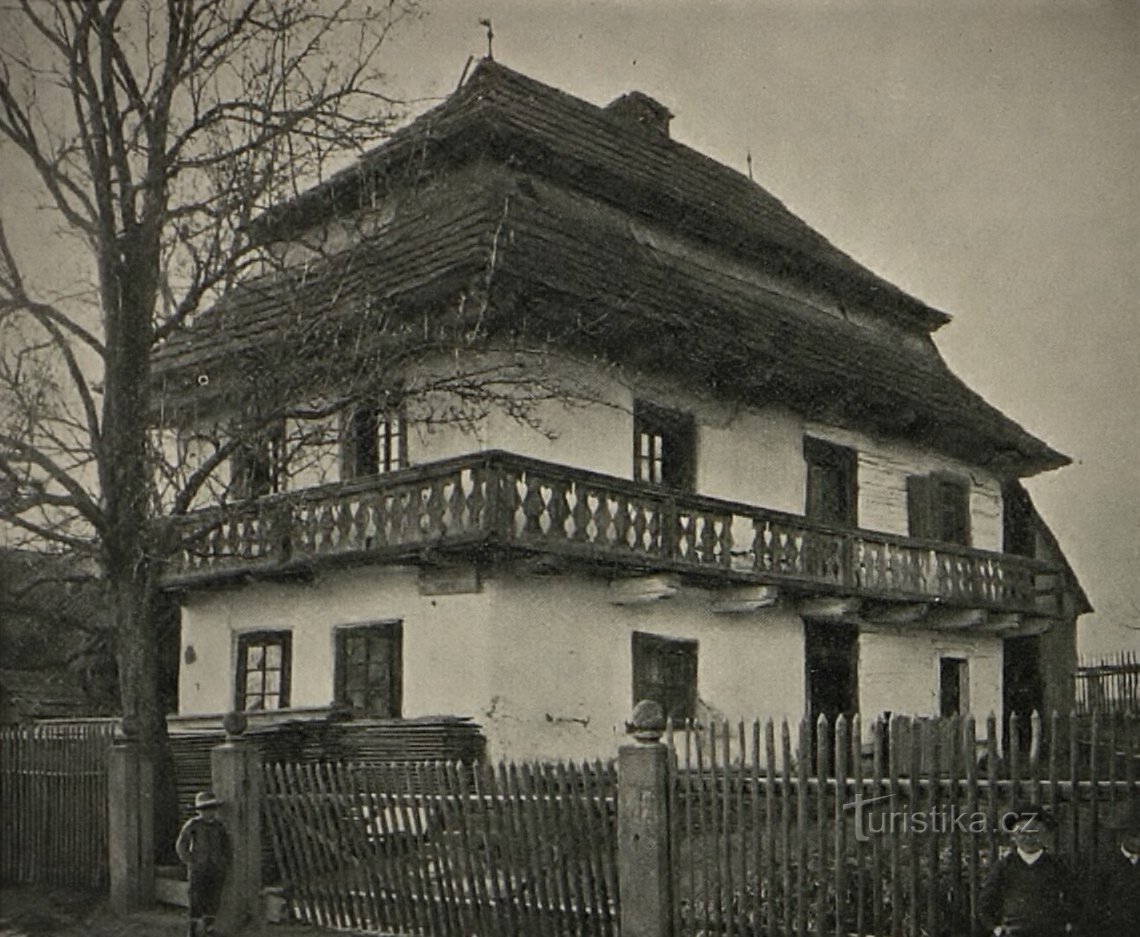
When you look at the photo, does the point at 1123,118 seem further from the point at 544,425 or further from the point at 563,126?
the point at 563,126

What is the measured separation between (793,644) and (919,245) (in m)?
7.55

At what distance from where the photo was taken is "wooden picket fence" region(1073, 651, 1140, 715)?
19438 mm

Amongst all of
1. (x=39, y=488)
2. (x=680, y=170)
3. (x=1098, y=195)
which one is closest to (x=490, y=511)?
(x=39, y=488)

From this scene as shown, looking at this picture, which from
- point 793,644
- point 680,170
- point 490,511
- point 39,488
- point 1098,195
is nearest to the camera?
point 1098,195

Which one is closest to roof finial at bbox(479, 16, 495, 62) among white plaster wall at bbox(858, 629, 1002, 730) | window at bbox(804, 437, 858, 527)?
window at bbox(804, 437, 858, 527)

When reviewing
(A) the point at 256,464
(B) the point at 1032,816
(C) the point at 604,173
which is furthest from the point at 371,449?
(B) the point at 1032,816

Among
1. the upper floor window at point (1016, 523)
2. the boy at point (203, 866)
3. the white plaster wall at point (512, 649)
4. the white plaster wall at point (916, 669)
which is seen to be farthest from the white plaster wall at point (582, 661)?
the upper floor window at point (1016, 523)

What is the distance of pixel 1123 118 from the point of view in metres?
8.05

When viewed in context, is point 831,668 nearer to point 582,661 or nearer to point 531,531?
point 582,661

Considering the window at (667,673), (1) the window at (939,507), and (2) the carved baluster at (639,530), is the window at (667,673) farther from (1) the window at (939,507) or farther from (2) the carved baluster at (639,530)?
(1) the window at (939,507)

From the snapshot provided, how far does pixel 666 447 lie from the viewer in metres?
17.6

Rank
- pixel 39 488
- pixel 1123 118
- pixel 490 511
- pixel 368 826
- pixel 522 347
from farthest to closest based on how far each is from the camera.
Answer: pixel 522 347 < pixel 490 511 < pixel 39 488 < pixel 368 826 < pixel 1123 118

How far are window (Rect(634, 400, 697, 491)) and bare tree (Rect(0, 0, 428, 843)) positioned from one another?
617 cm

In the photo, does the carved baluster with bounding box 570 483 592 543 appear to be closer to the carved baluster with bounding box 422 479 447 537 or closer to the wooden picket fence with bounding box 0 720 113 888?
the carved baluster with bounding box 422 479 447 537
